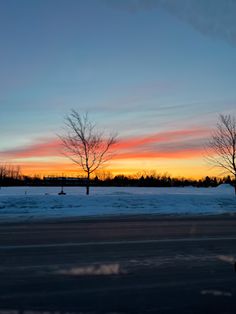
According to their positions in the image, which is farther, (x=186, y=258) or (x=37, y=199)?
(x=37, y=199)

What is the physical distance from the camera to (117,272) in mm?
7926

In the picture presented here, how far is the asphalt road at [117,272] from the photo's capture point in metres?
6.09

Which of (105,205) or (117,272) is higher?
(105,205)

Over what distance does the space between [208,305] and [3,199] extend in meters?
18.7

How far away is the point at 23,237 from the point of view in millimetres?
12430

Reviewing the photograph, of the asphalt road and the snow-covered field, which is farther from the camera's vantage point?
the snow-covered field

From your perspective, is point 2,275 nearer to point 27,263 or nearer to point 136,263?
point 27,263

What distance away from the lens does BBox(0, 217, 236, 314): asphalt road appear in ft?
20.0

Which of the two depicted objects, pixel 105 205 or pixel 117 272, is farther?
pixel 105 205

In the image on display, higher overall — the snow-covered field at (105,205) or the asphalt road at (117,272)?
the snow-covered field at (105,205)

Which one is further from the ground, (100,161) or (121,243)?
(100,161)

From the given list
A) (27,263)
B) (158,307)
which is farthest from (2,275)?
(158,307)

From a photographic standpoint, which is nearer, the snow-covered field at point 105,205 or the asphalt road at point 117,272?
the asphalt road at point 117,272

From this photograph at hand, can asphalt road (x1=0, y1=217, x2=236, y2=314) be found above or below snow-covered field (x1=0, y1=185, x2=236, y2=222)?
below
